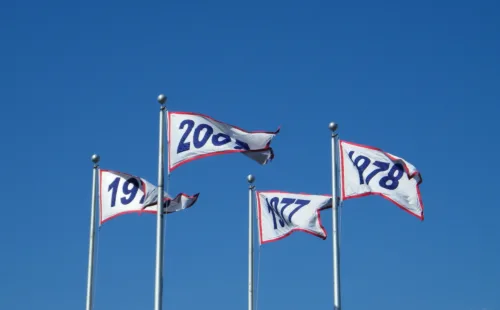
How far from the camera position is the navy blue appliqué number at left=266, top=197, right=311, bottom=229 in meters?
37.8

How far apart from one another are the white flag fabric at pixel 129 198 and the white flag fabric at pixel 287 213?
4.27 m

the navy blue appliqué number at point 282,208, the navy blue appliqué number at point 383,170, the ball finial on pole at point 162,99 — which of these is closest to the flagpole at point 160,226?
the ball finial on pole at point 162,99

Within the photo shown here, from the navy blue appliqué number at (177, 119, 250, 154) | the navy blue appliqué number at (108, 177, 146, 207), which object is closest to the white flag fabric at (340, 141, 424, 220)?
the navy blue appliqué number at (177, 119, 250, 154)

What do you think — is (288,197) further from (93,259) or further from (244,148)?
(93,259)

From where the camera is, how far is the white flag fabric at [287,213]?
3747 cm

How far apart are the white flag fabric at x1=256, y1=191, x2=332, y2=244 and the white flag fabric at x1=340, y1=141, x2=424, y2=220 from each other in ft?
7.03

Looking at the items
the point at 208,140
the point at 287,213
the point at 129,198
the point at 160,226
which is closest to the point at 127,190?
the point at 129,198

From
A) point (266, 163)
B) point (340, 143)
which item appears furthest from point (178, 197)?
point (340, 143)

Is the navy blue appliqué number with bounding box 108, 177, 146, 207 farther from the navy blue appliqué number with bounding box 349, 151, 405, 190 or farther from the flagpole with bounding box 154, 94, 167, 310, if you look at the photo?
the navy blue appliqué number with bounding box 349, 151, 405, 190

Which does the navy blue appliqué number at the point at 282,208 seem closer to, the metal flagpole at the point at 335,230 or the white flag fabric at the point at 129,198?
the metal flagpole at the point at 335,230

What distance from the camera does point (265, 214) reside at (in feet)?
127

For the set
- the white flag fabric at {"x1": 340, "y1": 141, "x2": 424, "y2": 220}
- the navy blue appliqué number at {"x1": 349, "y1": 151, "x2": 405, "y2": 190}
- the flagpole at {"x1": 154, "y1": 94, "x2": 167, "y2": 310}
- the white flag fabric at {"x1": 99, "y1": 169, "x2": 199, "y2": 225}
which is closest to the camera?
the flagpole at {"x1": 154, "y1": 94, "x2": 167, "y2": 310}

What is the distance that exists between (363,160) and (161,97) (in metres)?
7.42

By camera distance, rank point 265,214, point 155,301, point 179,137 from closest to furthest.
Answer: point 155,301, point 179,137, point 265,214
